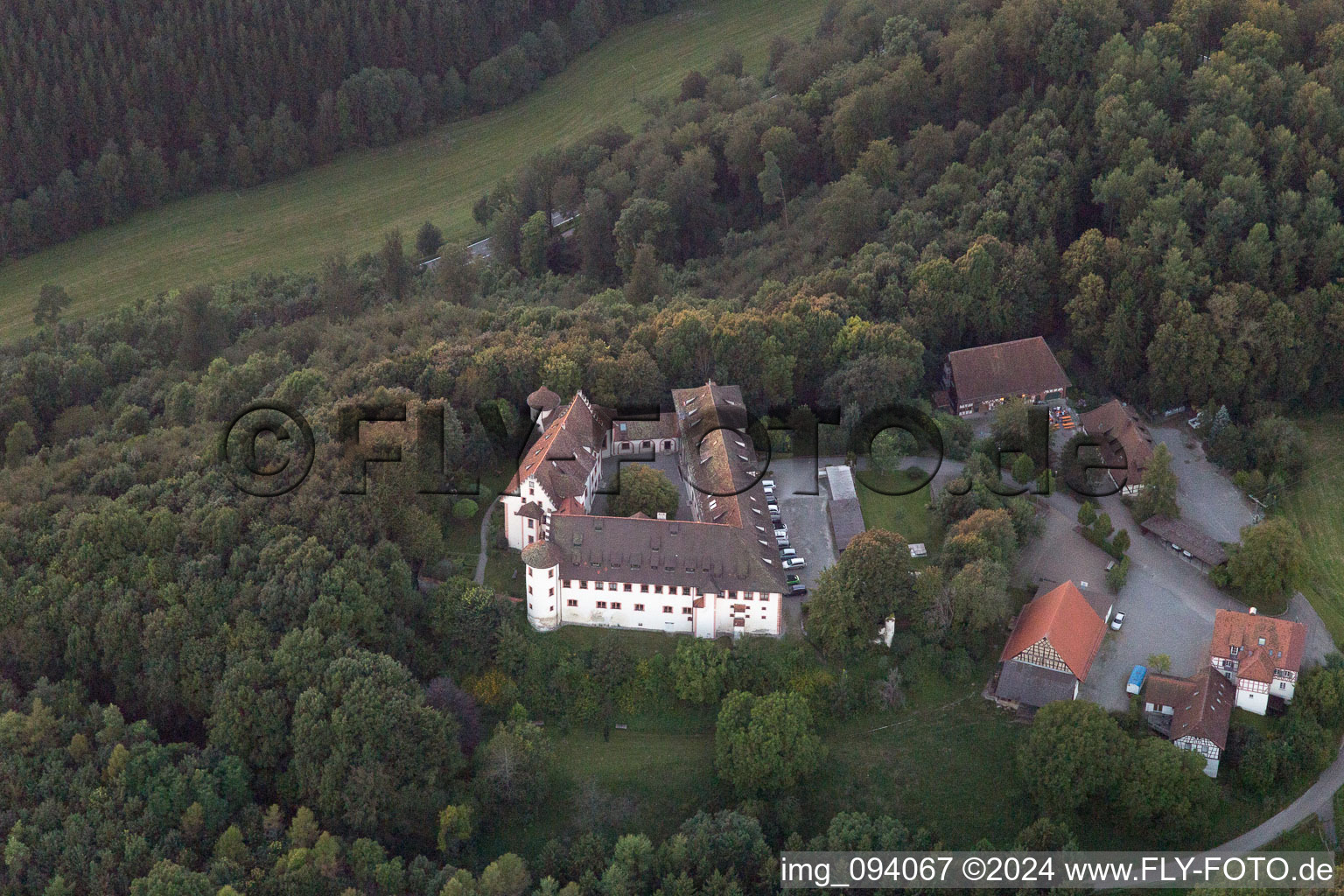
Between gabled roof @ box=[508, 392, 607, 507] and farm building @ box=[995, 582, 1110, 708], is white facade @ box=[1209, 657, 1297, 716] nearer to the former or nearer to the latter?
farm building @ box=[995, 582, 1110, 708]

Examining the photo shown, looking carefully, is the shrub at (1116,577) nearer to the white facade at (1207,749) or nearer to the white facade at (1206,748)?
the white facade at (1206,748)

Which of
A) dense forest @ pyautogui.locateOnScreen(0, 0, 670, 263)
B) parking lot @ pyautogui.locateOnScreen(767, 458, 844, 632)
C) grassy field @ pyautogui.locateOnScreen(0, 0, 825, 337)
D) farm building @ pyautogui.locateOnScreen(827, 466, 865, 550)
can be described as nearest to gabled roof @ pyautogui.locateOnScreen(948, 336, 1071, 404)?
parking lot @ pyautogui.locateOnScreen(767, 458, 844, 632)

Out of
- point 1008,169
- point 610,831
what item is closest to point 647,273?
point 1008,169

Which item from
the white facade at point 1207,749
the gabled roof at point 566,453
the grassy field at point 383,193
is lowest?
the white facade at point 1207,749

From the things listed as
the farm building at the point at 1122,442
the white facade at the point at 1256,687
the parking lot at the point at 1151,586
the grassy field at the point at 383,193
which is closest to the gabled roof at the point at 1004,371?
the farm building at the point at 1122,442

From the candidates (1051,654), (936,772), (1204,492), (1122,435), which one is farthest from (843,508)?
(1204,492)

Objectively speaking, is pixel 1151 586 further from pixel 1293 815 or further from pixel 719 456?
pixel 719 456
